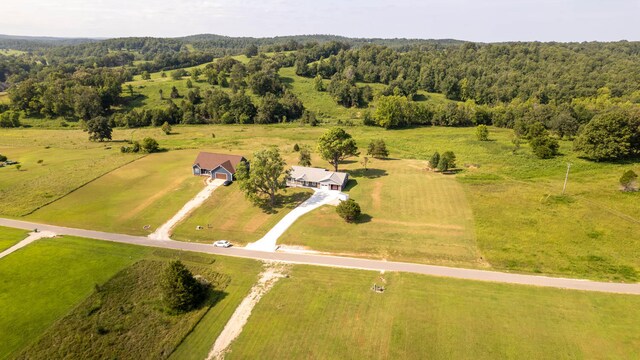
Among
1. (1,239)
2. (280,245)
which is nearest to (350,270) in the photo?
(280,245)

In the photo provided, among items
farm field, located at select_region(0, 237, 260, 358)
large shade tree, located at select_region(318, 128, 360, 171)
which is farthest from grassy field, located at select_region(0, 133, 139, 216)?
large shade tree, located at select_region(318, 128, 360, 171)

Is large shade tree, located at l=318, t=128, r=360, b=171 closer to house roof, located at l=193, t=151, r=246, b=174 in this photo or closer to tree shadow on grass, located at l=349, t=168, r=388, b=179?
tree shadow on grass, located at l=349, t=168, r=388, b=179

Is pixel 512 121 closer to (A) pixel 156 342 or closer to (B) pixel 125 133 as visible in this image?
(A) pixel 156 342

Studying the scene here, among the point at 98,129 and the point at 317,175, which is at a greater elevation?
the point at 98,129

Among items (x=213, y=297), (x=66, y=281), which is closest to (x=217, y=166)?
(x=66, y=281)

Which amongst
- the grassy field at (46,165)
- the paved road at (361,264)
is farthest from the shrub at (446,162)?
the grassy field at (46,165)

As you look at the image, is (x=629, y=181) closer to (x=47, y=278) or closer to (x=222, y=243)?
(x=222, y=243)
